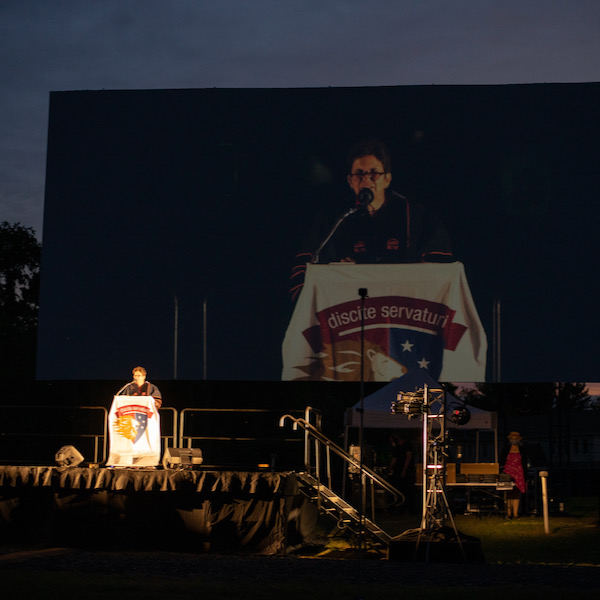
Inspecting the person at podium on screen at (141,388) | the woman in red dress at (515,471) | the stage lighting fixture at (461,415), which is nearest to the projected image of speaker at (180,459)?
the person at podium on screen at (141,388)

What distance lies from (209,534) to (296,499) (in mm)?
1134

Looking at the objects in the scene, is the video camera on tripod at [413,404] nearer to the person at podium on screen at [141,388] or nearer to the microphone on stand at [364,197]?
the person at podium on screen at [141,388]

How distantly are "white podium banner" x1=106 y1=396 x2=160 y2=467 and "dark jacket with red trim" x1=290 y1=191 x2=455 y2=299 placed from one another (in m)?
4.61

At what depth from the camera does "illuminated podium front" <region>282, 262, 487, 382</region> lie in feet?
47.3

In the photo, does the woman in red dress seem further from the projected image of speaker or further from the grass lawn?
the projected image of speaker

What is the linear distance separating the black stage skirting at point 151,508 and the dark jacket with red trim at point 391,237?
468cm

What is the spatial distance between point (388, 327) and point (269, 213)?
2.56 meters

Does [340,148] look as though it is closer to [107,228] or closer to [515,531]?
[107,228]

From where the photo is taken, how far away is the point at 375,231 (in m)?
14.8

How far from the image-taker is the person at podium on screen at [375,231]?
14695 millimetres

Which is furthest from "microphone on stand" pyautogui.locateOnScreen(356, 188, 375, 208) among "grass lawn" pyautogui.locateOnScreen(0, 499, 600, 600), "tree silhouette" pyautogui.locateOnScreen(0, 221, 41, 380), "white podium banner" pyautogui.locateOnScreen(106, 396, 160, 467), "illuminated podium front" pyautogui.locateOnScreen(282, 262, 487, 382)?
"tree silhouette" pyautogui.locateOnScreen(0, 221, 41, 380)

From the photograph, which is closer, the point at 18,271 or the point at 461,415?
the point at 461,415

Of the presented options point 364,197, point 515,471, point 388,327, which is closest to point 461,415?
point 388,327

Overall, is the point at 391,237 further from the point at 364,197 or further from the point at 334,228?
the point at 334,228
